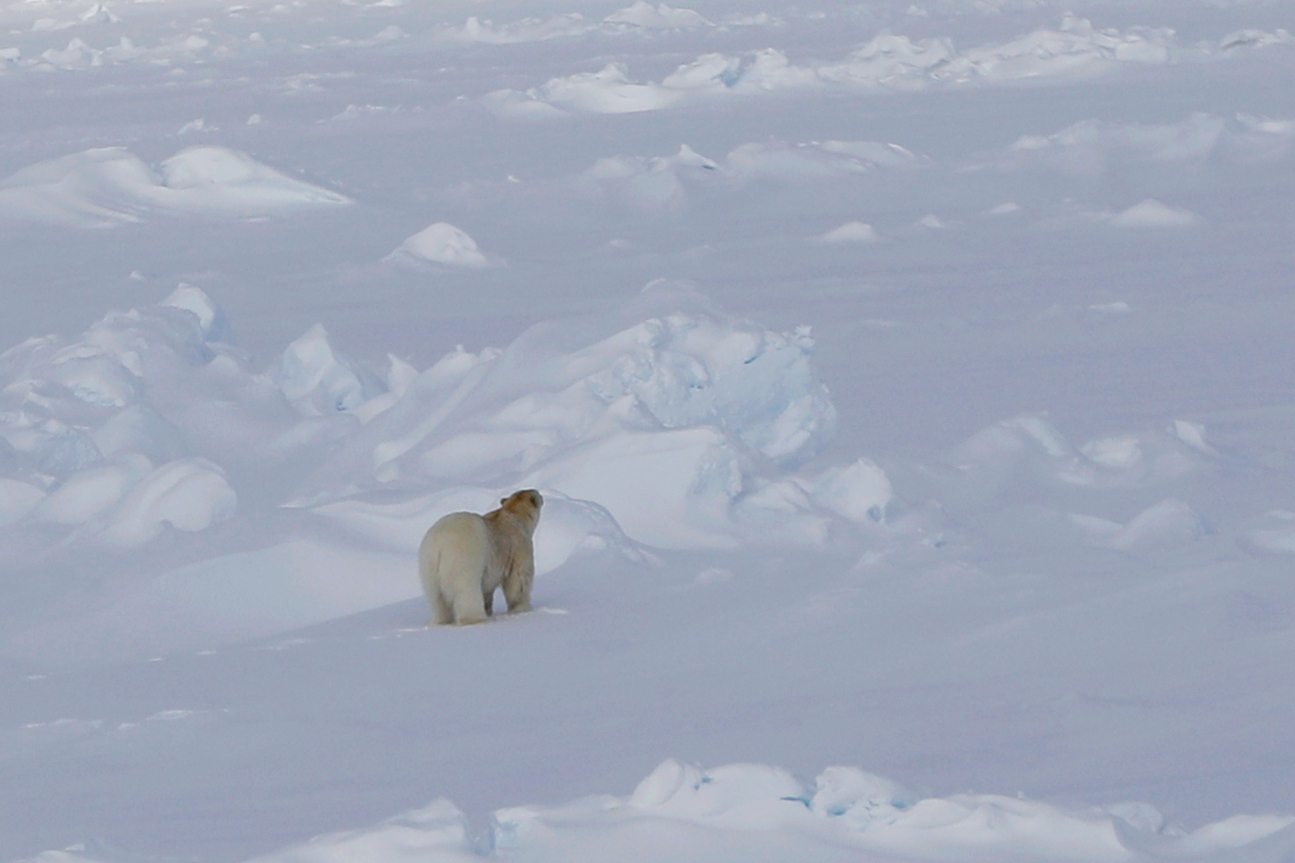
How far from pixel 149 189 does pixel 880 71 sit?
17634 millimetres

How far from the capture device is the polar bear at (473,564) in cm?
417

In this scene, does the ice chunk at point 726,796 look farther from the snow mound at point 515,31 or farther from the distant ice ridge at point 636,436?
the snow mound at point 515,31

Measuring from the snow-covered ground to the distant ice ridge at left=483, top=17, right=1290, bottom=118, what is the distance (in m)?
12.7

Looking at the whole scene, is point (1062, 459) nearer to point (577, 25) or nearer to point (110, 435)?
point (110, 435)

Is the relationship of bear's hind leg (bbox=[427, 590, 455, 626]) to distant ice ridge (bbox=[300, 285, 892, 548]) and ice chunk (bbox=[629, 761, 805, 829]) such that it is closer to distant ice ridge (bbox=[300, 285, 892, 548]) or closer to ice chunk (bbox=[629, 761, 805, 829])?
distant ice ridge (bbox=[300, 285, 892, 548])

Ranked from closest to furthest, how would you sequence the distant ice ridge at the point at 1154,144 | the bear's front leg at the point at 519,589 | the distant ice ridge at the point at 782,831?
the distant ice ridge at the point at 782,831
the bear's front leg at the point at 519,589
the distant ice ridge at the point at 1154,144

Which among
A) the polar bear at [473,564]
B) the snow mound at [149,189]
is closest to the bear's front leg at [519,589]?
the polar bear at [473,564]

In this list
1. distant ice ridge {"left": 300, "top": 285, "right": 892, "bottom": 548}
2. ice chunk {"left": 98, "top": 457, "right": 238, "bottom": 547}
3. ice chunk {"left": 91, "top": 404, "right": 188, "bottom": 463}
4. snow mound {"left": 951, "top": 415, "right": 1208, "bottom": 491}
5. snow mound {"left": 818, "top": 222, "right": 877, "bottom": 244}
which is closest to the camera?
distant ice ridge {"left": 300, "top": 285, "right": 892, "bottom": 548}

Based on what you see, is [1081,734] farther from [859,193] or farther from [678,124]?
[678,124]

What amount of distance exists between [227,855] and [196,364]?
22.0 ft

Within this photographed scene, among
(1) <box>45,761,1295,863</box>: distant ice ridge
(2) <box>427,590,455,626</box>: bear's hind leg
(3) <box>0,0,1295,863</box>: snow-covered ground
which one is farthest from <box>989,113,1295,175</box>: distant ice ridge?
(1) <box>45,761,1295,863</box>: distant ice ridge

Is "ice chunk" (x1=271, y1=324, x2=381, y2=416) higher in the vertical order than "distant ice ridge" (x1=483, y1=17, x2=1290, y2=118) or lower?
lower

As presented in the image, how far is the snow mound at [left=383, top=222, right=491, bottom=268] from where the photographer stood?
16297 mm

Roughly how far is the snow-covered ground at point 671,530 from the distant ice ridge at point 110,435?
23 mm
